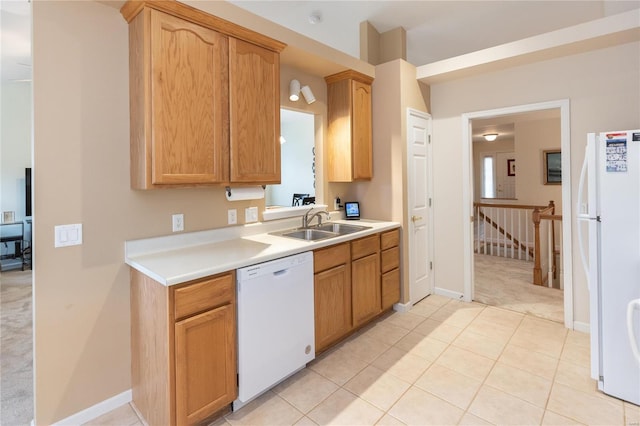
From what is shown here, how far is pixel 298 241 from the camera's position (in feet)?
8.06

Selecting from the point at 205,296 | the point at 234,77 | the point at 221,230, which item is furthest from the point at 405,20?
the point at 205,296

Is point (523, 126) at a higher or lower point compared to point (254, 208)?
higher

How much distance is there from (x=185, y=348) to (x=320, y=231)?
1.59 m

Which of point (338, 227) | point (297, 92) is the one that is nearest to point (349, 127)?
point (297, 92)

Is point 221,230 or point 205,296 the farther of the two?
point 221,230

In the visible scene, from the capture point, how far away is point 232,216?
2586mm

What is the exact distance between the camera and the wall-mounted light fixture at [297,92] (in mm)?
2975

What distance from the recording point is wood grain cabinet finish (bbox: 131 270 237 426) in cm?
162

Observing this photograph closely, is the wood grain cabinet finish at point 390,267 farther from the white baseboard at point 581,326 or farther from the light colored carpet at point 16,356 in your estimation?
the light colored carpet at point 16,356

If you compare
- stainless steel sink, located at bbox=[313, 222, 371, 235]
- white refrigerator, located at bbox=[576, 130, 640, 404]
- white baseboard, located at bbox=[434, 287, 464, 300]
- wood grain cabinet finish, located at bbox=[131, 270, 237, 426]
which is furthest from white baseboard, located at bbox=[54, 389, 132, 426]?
white baseboard, located at bbox=[434, 287, 464, 300]

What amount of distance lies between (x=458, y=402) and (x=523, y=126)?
6.79 metres

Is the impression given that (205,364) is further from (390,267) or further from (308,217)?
(390,267)

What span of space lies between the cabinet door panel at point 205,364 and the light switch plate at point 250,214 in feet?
3.20

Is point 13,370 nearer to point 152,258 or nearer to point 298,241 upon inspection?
point 152,258
